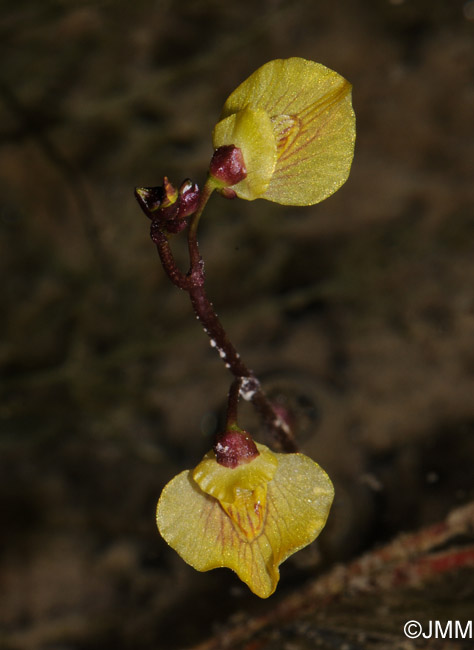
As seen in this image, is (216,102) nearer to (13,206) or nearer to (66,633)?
(13,206)

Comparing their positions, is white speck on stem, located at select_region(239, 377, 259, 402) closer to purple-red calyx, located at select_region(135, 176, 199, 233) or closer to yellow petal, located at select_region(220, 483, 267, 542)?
yellow petal, located at select_region(220, 483, 267, 542)

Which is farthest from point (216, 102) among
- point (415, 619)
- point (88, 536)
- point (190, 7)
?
point (415, 619)

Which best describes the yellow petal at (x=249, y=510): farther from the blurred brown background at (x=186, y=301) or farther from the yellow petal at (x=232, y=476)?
the blurred brown background at (x=186, y=301)

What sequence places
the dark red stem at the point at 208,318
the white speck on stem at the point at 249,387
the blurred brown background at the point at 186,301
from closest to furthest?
the dark red stem at the point at 208,318 < the white speck on stem at the point at 249,387 < the blurred brown background at the point at 186,301

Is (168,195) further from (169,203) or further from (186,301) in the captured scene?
(186,301)
